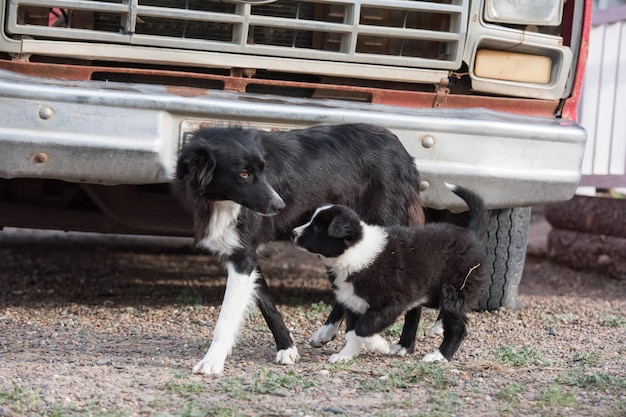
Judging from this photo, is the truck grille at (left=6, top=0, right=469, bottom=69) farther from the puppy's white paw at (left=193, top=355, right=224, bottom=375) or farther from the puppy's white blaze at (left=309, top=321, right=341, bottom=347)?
the puppy's white paw at (left=193, top=355, right=224, bottom=375)

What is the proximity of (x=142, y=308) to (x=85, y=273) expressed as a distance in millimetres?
1780

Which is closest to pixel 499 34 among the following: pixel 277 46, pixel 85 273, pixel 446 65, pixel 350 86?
pixel 446 65

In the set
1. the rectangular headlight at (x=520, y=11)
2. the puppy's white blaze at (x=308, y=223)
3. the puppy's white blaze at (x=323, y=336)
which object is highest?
the rectangular headlight at (x=520, y=11)

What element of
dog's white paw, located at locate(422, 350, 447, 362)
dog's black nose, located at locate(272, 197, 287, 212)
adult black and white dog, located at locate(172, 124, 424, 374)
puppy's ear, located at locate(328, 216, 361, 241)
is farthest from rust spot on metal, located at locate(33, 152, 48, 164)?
dog's white paw, located at locate(422, 350, 447, 362)

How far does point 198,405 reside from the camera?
3.60 metres

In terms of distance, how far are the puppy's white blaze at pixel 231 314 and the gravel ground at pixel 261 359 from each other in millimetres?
94

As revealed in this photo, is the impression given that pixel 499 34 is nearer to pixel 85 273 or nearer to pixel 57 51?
pixel 57 51

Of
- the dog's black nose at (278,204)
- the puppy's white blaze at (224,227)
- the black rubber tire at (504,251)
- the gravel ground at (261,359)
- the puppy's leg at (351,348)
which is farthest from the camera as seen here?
the black rubber tire at (504,251)

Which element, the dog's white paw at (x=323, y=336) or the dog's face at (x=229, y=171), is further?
the dog's white paw at (x=323, y=336)

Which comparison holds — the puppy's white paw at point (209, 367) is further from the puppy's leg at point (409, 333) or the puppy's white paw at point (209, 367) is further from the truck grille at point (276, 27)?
the truck grille at point (276, 27)

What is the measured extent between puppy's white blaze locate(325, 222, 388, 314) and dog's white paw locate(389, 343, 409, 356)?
1.09 feet

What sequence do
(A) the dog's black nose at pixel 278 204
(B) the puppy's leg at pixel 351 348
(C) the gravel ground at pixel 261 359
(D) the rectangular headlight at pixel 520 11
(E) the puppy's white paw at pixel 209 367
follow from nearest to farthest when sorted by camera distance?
1. (C) the gravel ground at pixel 261 359
2. (E) the puppy's white paw at pixel 209 367
3. (A) the dog's black nose at pixel 278 204
4. (B) the puppy's leg at pixel 351 348
5. (D) the rectangular headlight at pixel 520 11

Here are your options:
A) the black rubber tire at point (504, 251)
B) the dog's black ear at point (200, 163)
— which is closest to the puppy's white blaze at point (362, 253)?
the dog's black ear at point (200, 163)

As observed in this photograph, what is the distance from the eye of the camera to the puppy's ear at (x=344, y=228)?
14.7 ft
